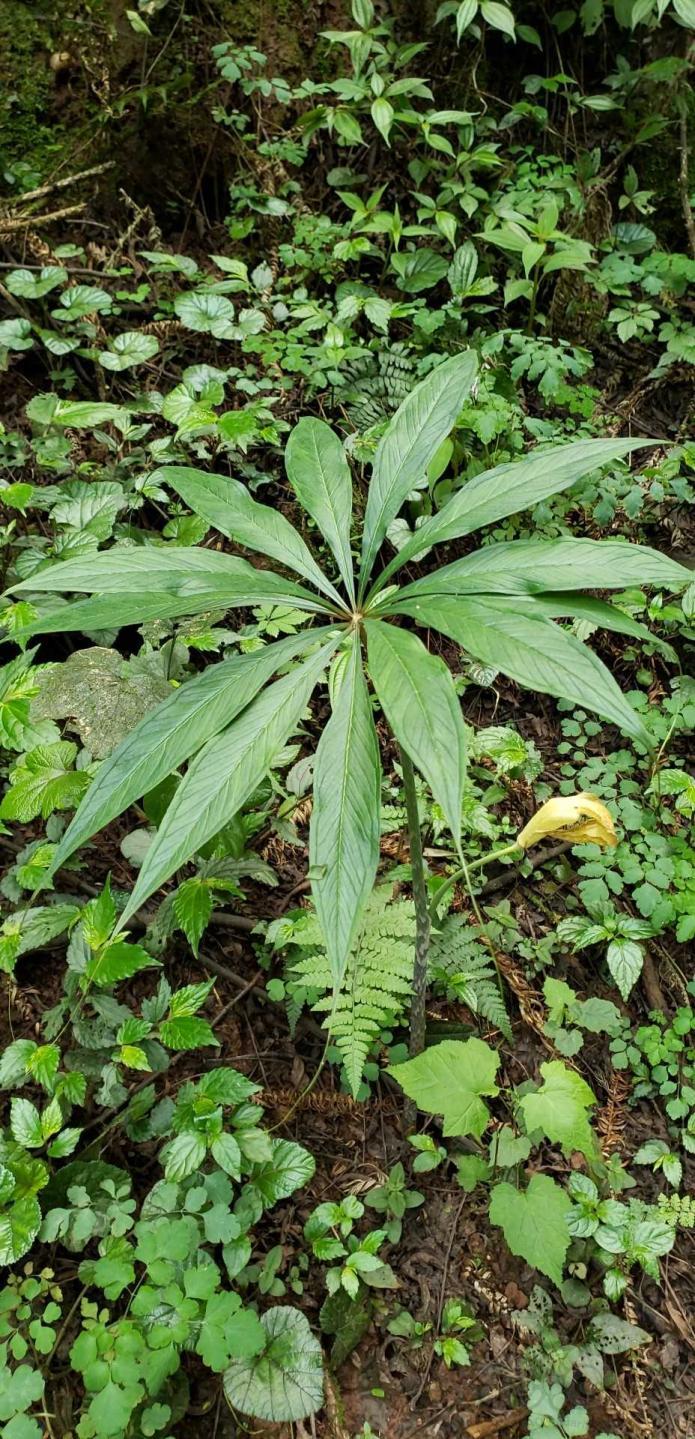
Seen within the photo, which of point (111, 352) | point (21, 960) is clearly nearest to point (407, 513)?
point (111, 352)

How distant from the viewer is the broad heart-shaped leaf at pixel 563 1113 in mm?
1650

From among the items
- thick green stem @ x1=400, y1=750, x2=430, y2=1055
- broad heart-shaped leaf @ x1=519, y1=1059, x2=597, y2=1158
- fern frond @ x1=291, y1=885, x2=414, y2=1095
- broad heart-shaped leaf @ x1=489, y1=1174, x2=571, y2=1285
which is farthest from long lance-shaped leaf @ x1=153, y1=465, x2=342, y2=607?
broad heart-shaped leaf @ x1=489, y1=1174, x2=571, y2=1285

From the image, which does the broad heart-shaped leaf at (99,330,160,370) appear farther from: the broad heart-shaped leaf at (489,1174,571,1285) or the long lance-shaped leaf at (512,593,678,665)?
the broad heart-shaped leaf at (489,1174,571,1285)

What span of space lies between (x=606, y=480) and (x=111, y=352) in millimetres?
1690

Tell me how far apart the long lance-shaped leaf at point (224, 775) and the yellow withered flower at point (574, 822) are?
572 millimetres

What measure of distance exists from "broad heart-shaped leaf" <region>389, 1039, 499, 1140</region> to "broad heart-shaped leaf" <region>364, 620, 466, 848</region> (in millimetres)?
851

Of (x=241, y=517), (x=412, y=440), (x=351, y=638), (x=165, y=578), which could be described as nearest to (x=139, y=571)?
(x=165, y=578)

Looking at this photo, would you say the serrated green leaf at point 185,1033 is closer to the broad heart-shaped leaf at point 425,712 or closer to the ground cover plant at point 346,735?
the ground cover plant at point 346,735

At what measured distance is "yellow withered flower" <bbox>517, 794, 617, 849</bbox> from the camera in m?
1.55

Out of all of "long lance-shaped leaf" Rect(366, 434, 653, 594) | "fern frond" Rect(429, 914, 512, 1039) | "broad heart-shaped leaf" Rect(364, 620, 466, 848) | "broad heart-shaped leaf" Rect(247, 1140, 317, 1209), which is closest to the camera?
"broad heart-shaped leaf" Rect(364, 620, 466, 848)

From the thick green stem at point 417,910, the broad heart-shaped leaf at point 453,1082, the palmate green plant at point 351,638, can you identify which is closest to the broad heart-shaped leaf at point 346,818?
the palmate green plant at point 351,638

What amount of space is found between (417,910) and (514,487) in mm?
719

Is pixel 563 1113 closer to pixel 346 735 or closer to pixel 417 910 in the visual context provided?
pixel 417 910

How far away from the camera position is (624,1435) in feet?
5.32
